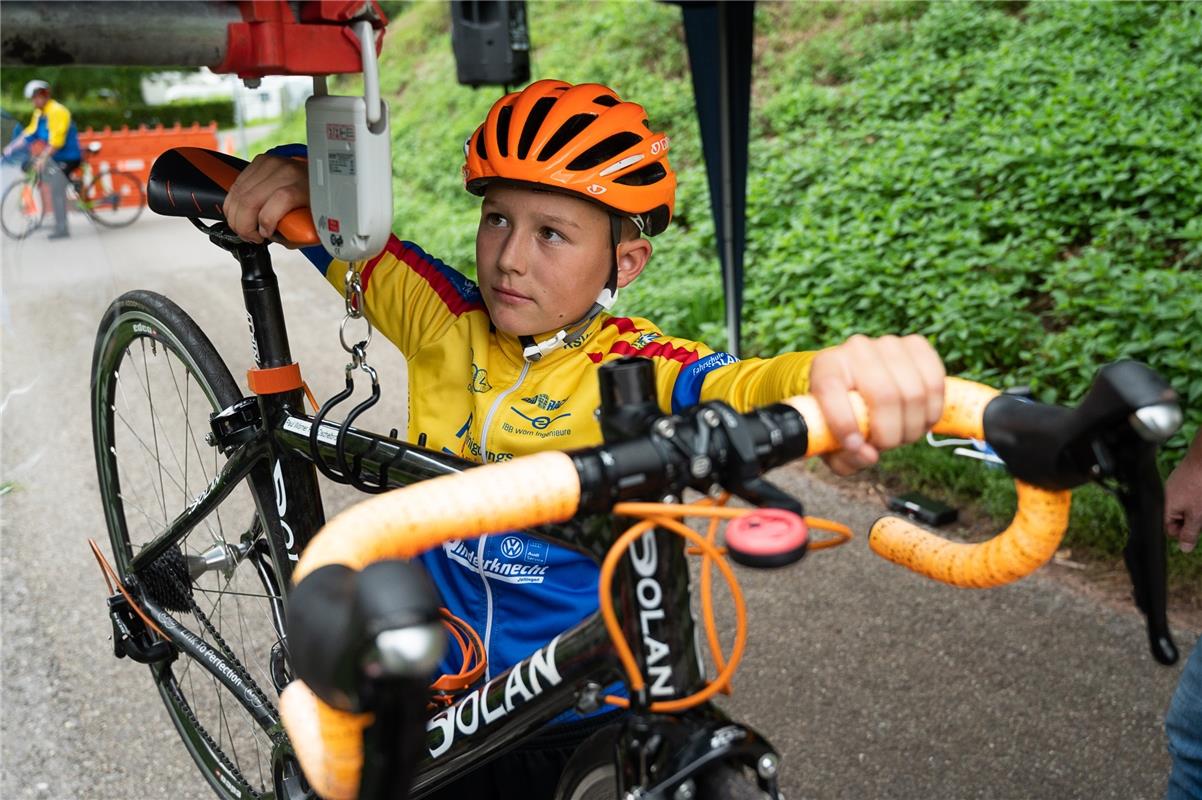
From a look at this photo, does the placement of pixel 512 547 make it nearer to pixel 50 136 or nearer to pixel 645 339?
pixel 645 339

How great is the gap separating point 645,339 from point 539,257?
25 centimetres

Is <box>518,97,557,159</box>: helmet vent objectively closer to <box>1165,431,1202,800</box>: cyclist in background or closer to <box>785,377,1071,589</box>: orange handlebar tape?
<box>785,377,1071,589</box>: orange handlebar tape

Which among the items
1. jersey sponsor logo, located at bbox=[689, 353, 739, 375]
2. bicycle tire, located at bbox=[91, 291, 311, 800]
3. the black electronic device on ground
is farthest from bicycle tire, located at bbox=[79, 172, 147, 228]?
jersey sponsor logo, located at bbox=[689, 353, 739, 375]

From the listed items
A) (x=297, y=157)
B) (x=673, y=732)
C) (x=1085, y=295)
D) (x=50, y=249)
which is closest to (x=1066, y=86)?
(x=1085, y=295)

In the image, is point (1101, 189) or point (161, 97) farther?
point (161, 97)

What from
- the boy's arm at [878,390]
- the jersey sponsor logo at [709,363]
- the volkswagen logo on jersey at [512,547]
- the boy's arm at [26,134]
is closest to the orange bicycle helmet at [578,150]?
the jersey sponsor logo at [709,363]

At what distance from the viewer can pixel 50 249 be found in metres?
10.7

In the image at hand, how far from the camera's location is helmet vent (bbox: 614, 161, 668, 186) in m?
1.88

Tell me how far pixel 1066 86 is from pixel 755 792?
6.69 m

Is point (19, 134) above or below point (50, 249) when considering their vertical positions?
above

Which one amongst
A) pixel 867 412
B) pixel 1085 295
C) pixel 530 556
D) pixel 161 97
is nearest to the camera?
pixel 867 412

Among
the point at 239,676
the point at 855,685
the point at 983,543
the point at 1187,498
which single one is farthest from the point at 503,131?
the point at 855,685

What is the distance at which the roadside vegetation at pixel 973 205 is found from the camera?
4.69 meters

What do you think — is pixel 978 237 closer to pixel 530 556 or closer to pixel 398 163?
pixel 530 556
